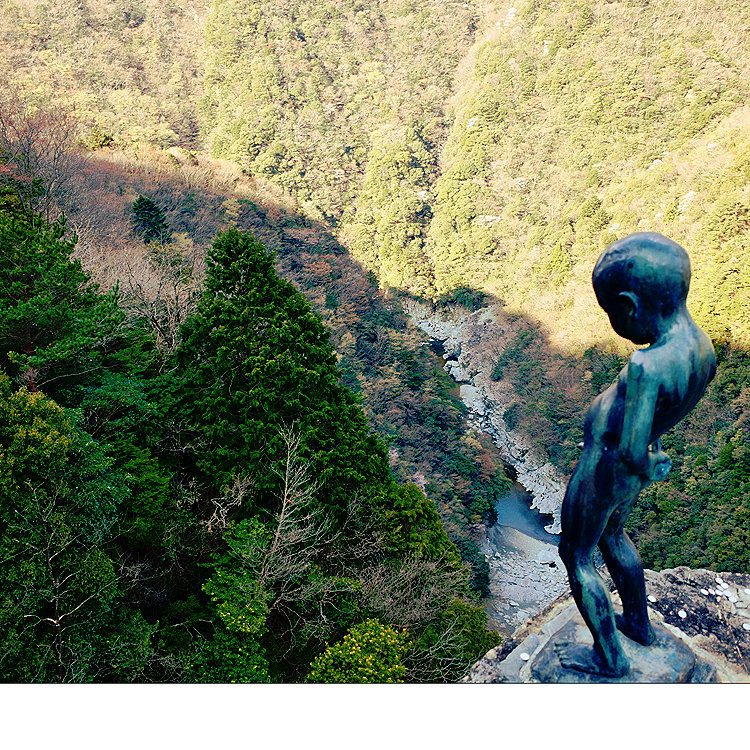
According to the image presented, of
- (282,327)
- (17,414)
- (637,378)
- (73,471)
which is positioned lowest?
(73,471)

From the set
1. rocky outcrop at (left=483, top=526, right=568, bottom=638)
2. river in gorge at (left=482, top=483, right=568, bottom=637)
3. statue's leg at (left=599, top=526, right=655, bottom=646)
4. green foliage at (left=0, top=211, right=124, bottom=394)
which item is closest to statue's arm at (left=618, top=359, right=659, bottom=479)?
statue's leg at (left=599, top=526, right=655, bottom=646)

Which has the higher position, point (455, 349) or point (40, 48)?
point (40, 48)

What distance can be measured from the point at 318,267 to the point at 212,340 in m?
14.3

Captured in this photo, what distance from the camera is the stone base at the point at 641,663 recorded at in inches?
142

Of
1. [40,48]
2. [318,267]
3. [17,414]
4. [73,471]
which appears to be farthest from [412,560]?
[40,48]

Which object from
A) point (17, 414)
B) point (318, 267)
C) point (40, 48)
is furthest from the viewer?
point (318, 267)

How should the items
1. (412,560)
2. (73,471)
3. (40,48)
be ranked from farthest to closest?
(40,48)
(412,560)
(73,471)

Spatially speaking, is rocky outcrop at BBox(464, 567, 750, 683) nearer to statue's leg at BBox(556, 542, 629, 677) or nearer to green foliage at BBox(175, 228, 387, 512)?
statue's leg at BBox(556, 542, 629, 677)

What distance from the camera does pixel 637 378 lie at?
3.16 meters

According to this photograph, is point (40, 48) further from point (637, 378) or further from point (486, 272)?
point (637, 378)

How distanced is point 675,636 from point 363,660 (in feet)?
10.6

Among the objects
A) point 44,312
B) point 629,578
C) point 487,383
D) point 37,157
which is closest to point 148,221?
point 37,157

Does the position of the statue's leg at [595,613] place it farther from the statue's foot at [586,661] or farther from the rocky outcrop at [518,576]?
the rocky outcrop at [518,576]

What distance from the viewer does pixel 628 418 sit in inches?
126
